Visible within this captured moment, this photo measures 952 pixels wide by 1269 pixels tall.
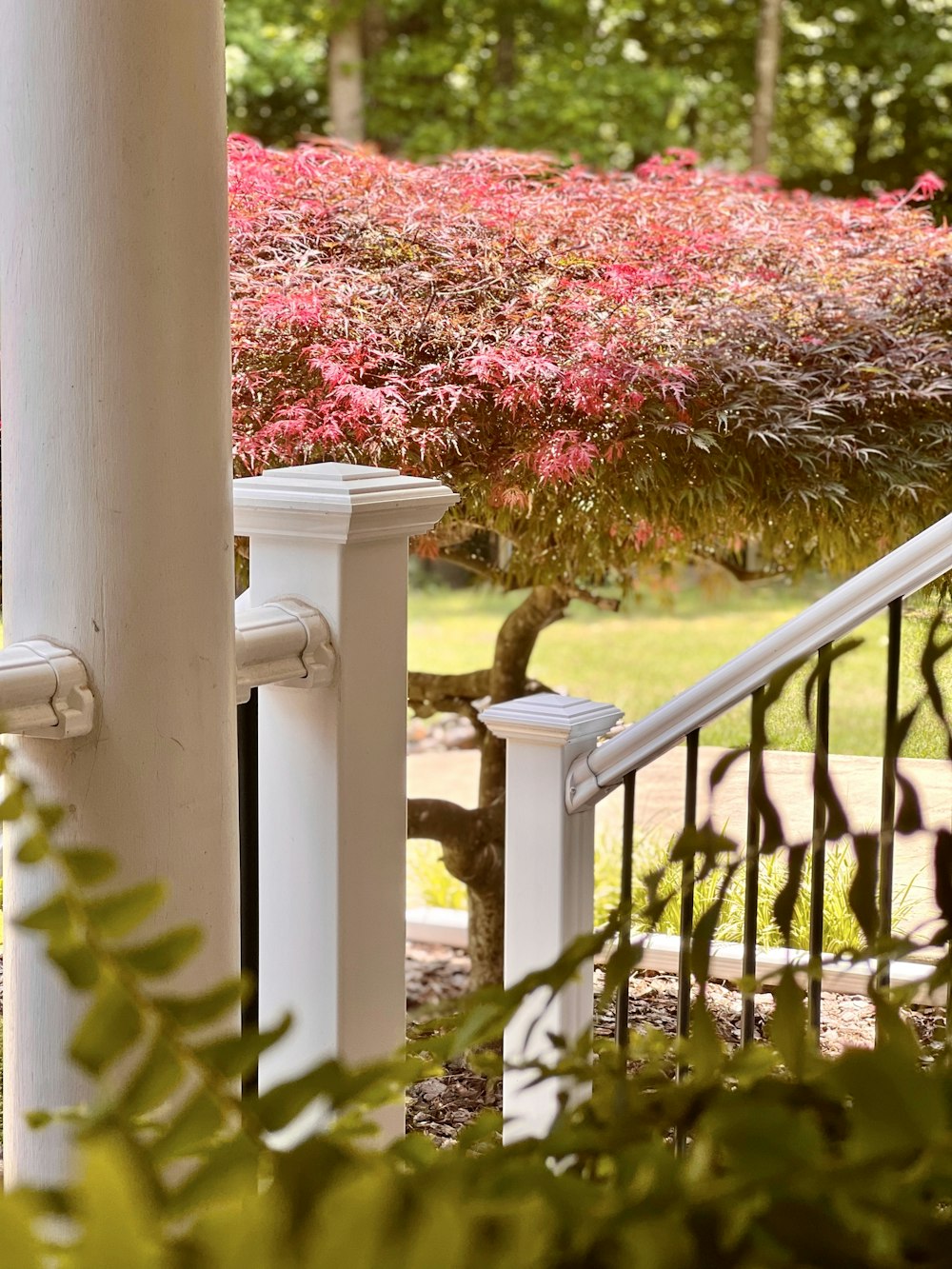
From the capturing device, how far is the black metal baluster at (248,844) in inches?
70.3

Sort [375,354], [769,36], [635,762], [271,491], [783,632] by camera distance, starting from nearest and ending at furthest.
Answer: [271,491], [783,632], [635,762], [375,354], [769,36]

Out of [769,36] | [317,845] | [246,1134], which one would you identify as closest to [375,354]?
[317,845]

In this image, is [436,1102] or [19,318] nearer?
[19,318]

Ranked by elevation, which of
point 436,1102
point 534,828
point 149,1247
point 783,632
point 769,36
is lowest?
point 436,1102

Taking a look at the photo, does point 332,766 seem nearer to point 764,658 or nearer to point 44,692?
point 44,692

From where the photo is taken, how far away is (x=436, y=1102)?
10.1 feet

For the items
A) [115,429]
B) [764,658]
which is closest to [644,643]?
[764,658]

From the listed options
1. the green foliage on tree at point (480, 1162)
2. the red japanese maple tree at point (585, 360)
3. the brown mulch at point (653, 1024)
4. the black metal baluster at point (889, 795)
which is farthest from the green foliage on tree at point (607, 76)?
the green foliage on tree at point (480, 1162)

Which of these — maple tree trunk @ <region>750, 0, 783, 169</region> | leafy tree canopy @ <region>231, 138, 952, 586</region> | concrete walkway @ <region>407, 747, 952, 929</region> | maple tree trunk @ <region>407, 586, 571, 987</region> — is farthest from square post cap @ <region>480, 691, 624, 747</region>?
maple tree trunk @ <region>750, 0, 783, 169</region>

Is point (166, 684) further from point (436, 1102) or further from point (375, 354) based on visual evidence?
point (436, 1102)

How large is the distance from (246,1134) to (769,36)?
11199 millimetres

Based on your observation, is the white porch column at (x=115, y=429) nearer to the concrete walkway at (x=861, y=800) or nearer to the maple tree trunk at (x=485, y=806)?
the concrete walkway at (x=861, y=800)

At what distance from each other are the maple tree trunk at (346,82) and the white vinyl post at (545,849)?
9.80 metres

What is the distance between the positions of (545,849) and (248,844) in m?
0.39
